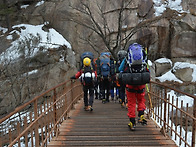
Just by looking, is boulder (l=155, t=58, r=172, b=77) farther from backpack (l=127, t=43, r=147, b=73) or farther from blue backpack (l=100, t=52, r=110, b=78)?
backpack (l=127, t=43, r=147, b=73)

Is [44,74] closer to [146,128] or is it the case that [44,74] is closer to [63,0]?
[63,0]

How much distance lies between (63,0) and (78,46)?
5425mm

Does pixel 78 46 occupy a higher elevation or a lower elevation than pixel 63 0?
lower

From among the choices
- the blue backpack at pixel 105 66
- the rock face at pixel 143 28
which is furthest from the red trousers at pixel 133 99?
the rock face at pixel 143 28

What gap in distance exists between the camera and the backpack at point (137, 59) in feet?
11.5

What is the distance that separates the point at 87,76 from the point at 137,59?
2066 mm

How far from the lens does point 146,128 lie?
13.6 feet

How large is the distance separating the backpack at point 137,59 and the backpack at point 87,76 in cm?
181

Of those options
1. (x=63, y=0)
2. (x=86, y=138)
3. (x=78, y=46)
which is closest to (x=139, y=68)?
(x=86, y=138)

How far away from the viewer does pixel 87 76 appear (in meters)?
5.17

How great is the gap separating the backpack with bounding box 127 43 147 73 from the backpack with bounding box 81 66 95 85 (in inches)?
71.3

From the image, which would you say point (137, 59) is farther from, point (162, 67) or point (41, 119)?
point (162, 67)

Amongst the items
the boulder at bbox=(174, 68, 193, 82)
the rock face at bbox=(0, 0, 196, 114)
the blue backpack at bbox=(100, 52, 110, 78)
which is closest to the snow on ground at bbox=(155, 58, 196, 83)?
the boulder at bbox=(174, 68, 193, 82)

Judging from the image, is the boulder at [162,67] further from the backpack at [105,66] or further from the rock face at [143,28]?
the backpack at [105,66]
